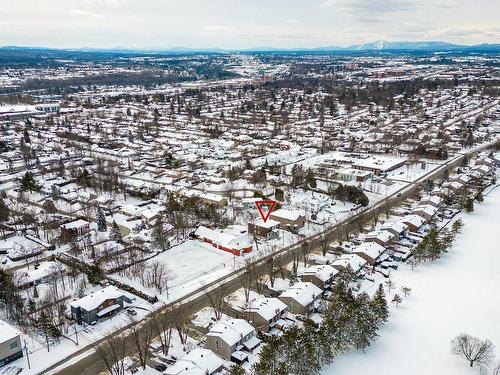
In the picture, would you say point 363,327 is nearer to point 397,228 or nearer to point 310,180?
point 397,228

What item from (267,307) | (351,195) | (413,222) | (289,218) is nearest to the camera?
(267,307)

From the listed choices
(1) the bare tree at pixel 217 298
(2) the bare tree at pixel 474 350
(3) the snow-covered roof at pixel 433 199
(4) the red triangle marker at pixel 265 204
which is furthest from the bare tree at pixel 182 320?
(3) the snow-covered roof at pixel 433 199

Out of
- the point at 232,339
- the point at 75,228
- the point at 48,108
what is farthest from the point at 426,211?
the point at 48,108

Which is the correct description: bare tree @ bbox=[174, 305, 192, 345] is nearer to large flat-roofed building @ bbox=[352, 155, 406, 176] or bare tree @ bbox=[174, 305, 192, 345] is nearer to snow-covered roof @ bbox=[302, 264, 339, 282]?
snow-covered roof @ bbox=[302, 264, 339, 282]

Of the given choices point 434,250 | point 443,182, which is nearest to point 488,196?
point 443,182

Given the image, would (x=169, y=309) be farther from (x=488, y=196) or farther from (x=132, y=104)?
(x=132, y=104)

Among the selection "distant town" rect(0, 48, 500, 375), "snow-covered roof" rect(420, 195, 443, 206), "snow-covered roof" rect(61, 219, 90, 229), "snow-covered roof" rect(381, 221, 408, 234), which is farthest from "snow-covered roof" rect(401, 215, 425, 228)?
"snow-covered roof" rect(61, 219, 90, 229)

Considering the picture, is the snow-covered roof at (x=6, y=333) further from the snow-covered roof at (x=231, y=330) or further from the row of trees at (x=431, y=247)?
the row of trees at (x=431, y=247)
